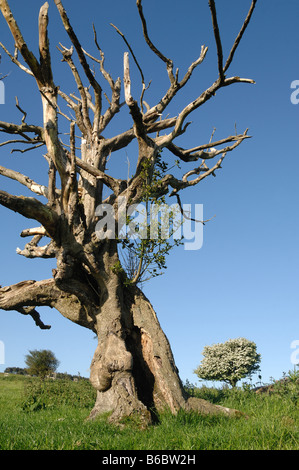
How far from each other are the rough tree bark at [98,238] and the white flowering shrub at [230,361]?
12.2 meters

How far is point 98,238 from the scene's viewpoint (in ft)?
39.3

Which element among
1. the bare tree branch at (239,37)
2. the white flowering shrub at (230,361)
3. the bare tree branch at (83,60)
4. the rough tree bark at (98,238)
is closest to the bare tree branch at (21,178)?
the rough tree bark at (98,238)


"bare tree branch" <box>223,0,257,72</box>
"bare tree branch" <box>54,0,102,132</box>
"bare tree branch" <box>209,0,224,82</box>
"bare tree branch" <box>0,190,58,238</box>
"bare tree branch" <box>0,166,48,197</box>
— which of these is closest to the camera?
"bare tree branch" <box>209,0,224,82</box>

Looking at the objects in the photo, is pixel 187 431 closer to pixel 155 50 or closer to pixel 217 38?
pixel 217 38

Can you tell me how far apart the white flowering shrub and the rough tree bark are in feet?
40.1

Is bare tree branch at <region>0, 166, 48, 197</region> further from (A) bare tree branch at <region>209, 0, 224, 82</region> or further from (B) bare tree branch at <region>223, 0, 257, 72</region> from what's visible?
(B) bare tree branch at <region>223, 0, 257, 72</region>

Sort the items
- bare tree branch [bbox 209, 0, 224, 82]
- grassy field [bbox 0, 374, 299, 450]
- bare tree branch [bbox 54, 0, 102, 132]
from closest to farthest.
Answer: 1. grassy field [bbox 0, 374, 299, 450]
2. bare tree branch [bbox 209, 0, 224, 82]
3. bare tree branch [bbox 54, 0, 102, 132]

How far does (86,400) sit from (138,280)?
5.49 meters

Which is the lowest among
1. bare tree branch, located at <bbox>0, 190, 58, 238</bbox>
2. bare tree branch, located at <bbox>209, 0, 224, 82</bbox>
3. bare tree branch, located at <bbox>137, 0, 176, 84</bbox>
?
bare tree branch, located at <bbox>0, 190, 58, 238</bbox>

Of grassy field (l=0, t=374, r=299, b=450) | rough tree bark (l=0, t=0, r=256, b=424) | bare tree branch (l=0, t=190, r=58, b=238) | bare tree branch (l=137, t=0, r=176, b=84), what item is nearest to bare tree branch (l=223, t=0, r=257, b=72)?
rough tree bark (l=0, t=0, r=256, b=424)

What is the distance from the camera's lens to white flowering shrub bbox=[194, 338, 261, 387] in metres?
22.6

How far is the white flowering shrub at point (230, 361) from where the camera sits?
22578 millimetres
